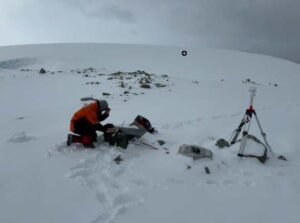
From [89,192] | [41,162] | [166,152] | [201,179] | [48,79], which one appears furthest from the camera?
[48,79]

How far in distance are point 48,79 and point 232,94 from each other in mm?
14201

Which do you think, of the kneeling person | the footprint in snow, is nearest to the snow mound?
the footprint in snow

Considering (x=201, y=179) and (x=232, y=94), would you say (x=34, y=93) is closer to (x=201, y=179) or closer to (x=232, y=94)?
(x=232, y=94)

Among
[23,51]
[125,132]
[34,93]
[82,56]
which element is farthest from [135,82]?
[23,51]

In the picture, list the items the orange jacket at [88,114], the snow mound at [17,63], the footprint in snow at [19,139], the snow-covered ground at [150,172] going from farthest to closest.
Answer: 1. the snow mound at [17,63]
2. the footprint in snow at [19,139]
3. the orange jacket at [88,114]
4. the snow-covered ground at [150,172]

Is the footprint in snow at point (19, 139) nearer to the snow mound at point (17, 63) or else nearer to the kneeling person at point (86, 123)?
the kneeling person at point (86, 123)

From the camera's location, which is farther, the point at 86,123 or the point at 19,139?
the point at 19,139

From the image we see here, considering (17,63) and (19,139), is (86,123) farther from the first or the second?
(17,63)

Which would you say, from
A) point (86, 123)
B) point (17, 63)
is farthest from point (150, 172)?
point (17, 63)

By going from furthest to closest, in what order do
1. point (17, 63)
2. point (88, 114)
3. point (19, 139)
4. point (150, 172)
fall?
point (17, 63)
point (19, 139)
point (88, 114)
point (150, 172)

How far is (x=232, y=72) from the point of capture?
36.0 meters

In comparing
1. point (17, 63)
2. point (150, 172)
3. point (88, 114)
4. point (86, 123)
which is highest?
point (17, 63)

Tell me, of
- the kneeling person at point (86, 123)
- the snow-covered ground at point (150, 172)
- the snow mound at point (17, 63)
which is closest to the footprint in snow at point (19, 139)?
the snow-covered ground at point (150, 172)

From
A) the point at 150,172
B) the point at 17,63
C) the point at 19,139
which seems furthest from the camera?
the point at 17,63
